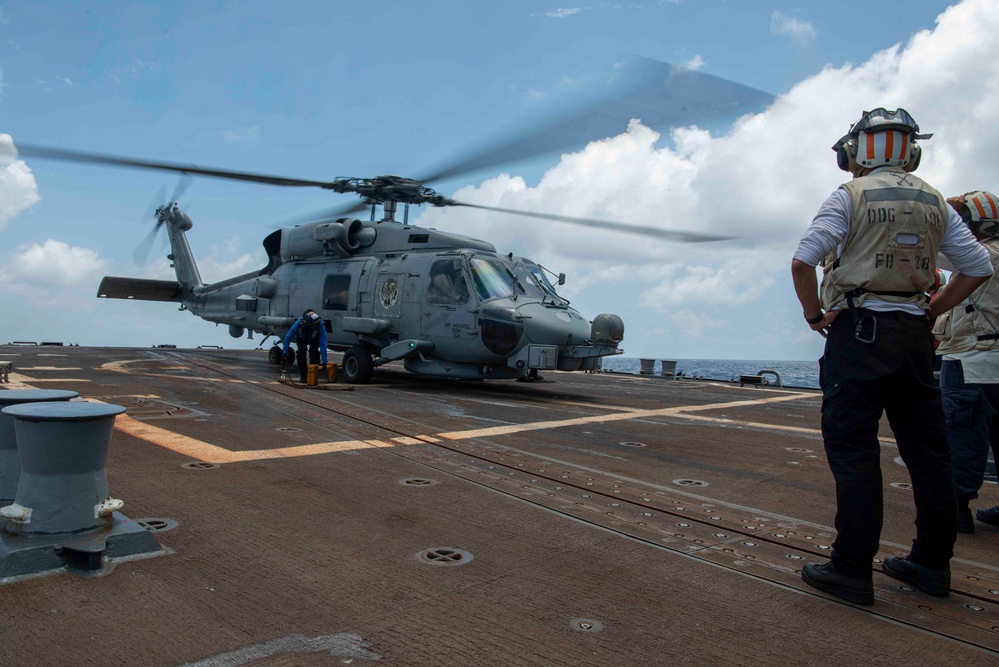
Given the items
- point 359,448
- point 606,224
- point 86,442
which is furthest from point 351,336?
point 86,442

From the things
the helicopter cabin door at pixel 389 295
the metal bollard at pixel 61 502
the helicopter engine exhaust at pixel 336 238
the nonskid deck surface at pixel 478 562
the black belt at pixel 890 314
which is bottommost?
the nonskid deck surface at pixel 478 562

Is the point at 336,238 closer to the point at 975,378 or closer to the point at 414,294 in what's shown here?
the point at 414,294

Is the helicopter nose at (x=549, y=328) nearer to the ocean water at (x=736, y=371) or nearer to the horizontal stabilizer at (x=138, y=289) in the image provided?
the ocean water at (x=736, y=371)

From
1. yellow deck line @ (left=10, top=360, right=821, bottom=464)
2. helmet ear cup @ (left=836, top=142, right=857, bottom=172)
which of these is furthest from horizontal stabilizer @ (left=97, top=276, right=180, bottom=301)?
helmet ear cup @ (left=836, top=142, right=857, bottom=172)

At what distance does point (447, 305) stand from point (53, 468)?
8.80 metres

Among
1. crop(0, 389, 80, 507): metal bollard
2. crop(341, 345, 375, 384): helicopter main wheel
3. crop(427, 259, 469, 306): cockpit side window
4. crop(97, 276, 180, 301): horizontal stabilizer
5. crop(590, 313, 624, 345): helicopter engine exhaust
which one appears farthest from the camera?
crop(97, 276, 180, 301): horizontal stabilizer

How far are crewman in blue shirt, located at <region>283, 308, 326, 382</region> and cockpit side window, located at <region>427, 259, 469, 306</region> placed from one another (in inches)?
92.4

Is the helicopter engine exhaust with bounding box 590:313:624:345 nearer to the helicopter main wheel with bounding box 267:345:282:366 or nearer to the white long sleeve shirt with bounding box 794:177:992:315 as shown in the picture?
the white long sleeve shirt with bounding box 794:177:992:315

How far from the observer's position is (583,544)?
10.9 feet

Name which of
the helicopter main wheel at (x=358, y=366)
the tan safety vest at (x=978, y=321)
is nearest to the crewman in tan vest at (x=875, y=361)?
the tan safety vest at (x=978, y=321)

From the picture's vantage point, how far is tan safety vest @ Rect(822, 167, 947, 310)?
2.83 meters

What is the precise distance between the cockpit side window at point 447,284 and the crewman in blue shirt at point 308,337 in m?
2.35

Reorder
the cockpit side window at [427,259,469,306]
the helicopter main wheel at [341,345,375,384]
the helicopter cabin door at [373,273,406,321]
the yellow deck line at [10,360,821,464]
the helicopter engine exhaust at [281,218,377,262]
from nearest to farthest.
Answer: the yellow deck line at [10,360,821,464] → the cockpit side window at [427,259,469,306] → the helicopter cabin door at [373,273,406,321] → the helicopter main wheel at [341,345,375,384] → the helicopter engine exhaust at [281,218,377,262]

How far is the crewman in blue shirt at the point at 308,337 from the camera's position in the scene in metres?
12.3
